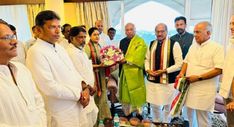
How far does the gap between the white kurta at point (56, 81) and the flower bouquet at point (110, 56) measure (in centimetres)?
103

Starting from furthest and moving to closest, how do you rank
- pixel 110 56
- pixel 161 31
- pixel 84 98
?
pixel 110 56
pixel 161 31
pixel 84 98

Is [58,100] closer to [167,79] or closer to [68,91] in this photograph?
[68,91]

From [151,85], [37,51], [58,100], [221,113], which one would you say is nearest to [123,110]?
[151,85]

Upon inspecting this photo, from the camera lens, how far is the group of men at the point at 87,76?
1.37m

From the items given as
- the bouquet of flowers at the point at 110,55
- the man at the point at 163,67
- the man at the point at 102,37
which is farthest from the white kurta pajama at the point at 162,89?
the man at the point at 102,37

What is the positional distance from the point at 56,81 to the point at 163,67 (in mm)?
1520

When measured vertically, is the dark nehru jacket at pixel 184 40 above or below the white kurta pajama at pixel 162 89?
above

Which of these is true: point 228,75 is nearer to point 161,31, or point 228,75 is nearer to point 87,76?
point 161,31

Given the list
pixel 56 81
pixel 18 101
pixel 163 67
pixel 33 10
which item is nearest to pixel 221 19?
pixel 163 67

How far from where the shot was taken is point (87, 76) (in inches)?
95.7

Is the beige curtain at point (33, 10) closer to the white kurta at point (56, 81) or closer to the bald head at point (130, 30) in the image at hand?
the bald head at point (130, 30)

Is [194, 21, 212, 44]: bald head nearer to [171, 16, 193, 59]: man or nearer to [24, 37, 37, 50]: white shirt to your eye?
[171, 16, 193, 59]: man

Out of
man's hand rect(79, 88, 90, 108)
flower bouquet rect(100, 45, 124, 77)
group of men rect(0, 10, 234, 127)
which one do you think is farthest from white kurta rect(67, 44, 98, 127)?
flower bouquet rect(100, 45, 124, 77)

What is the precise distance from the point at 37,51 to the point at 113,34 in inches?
104
